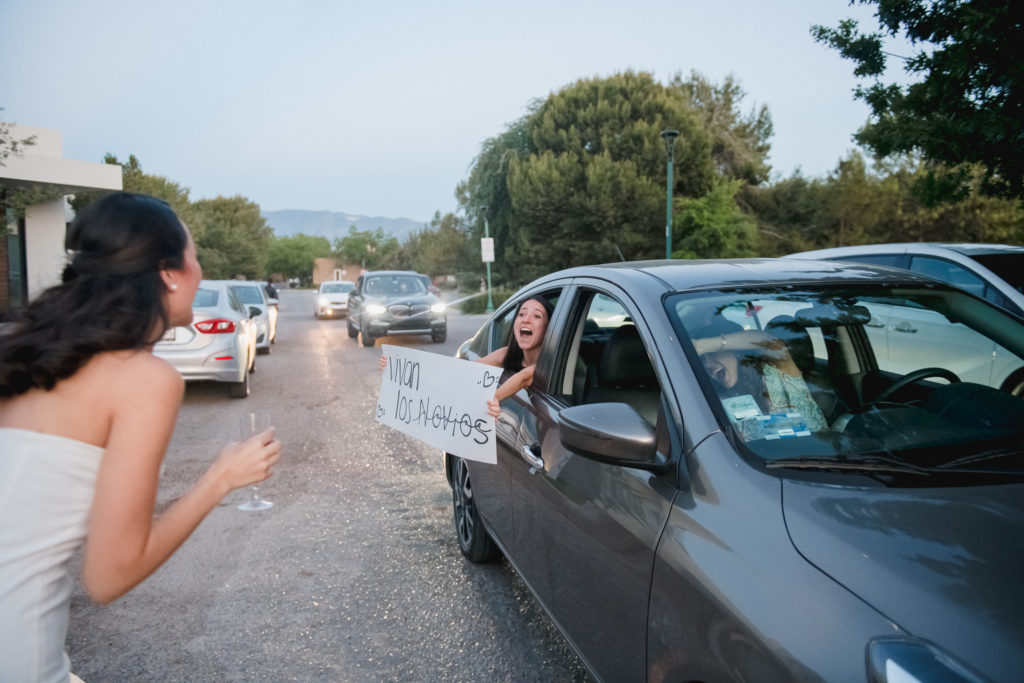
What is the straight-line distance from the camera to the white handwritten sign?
328 cm

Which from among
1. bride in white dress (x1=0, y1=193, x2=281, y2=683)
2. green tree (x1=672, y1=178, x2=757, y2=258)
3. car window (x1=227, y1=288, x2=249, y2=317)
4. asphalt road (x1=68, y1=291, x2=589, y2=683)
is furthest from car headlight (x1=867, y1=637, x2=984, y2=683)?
green tree (x1=672, y1=178, x2=757, y2=258)

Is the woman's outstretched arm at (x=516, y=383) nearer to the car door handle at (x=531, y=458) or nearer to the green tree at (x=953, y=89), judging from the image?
the car door handle at (x=531, y=458)

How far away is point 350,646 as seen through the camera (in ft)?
10.8

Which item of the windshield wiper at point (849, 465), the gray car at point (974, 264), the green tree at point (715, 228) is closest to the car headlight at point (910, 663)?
the windshield wiper at point (849, 465)

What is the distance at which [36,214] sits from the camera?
2583 centimetres

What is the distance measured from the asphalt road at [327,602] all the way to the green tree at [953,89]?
614 cm

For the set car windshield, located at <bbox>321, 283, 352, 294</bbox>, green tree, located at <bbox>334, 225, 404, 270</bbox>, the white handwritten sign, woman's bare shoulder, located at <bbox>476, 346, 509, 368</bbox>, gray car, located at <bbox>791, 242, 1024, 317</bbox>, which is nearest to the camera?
the white handwritten sign

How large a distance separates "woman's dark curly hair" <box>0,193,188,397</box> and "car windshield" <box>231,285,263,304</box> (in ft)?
51.3

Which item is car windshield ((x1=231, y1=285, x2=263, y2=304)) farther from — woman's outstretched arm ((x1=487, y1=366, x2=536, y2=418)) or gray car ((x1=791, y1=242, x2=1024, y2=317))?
woman's outstretched arm ((x1=487, y1=366, x2=536, y2=418))

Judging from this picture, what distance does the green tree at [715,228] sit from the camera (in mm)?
29828

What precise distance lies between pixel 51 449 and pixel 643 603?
1.44 m

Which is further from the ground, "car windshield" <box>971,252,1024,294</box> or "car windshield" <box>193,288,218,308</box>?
"car windshield" <box>971,252,1024,294</box>

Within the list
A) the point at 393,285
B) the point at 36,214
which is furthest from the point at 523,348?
the point at 36,214

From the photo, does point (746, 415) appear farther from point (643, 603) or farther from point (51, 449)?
point (51, 449)
